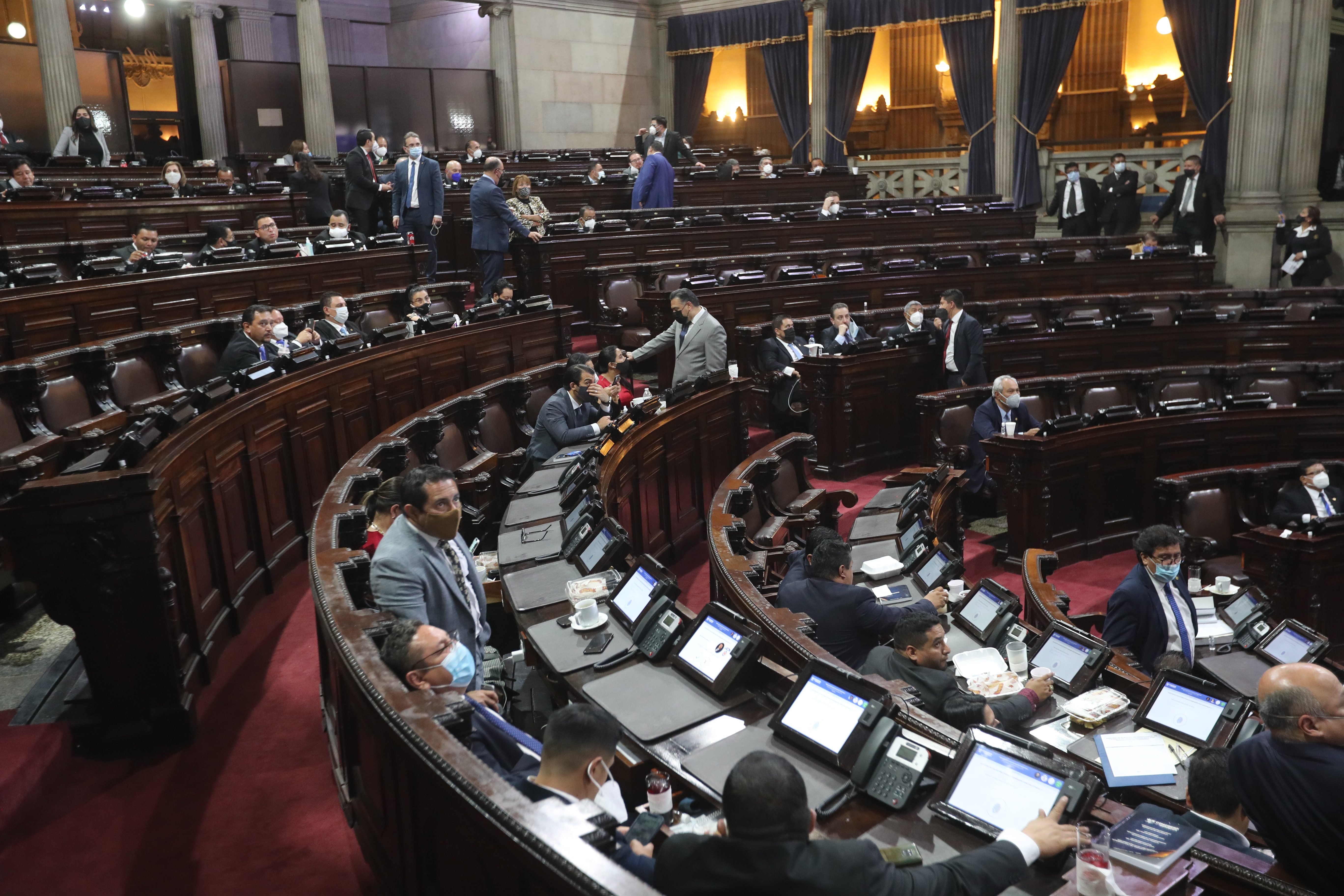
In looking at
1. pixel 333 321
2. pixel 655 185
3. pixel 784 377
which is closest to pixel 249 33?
pixel 655 185

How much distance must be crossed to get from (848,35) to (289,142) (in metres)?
8.88

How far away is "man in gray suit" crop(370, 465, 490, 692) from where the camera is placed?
3150 millimetres

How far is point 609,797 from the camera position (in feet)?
7.63

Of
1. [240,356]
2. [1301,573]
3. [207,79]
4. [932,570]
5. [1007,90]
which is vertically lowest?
[1301,573]

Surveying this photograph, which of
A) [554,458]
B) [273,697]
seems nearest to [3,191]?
[554,458]

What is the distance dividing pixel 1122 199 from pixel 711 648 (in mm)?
11864

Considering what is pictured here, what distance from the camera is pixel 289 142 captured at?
1661cm

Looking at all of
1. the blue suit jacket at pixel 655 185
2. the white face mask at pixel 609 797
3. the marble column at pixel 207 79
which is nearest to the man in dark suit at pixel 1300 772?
the white face mask at pixel 609 797

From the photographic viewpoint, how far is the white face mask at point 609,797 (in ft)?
7.54

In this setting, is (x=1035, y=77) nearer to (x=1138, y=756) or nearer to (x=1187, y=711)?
(x=1187, y=711)

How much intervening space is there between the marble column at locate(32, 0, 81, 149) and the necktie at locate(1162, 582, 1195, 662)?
12.0 m

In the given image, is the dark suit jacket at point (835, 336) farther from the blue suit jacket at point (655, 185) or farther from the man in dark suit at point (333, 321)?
the blue suit jacket at point (655, 185)

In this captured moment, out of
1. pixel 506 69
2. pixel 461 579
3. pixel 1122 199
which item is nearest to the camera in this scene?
pixel 461 579

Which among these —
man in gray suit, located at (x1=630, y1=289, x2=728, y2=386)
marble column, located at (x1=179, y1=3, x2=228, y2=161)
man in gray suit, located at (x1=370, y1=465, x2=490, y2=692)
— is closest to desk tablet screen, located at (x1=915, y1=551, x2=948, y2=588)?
man in gray suit, located at (x1=370, y1=465, x2=490, y2=692)
